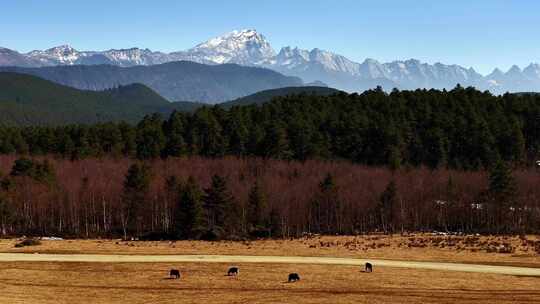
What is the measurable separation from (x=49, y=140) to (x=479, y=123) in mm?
111711

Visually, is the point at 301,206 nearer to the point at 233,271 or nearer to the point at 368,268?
the point at 368,268

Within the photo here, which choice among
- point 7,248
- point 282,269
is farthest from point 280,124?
point 282,269

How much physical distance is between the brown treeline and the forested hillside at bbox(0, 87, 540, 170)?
2154 centimetres

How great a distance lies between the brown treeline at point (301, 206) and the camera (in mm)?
102062

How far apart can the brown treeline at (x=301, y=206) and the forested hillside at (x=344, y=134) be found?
21545mm

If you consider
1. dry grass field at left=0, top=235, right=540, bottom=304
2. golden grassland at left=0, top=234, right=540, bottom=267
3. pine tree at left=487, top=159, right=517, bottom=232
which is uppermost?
pine tree at left=487, top=159, right=517, bottom=232

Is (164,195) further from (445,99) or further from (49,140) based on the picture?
(445,99)

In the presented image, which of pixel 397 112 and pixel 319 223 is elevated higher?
pixel 397 112

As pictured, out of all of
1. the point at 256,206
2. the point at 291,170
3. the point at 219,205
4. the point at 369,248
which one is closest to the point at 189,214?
the point at 219,205

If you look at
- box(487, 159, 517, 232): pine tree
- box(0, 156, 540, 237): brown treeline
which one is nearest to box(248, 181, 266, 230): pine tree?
box(0, 156, 540, 237): brown treeline

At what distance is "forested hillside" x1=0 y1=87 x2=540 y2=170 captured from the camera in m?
144

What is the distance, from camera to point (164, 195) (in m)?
108

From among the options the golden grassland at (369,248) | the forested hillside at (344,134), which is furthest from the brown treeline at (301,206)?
the forested hillside at (344,134)

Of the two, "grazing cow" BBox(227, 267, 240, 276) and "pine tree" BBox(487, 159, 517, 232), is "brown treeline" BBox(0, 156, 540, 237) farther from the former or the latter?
"grazing cow" BBox(227, 267, 240, 276)
